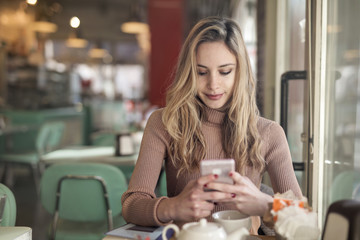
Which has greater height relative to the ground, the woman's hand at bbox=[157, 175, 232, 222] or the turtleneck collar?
the turtleneck collar

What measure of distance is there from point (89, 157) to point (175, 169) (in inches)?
68.3

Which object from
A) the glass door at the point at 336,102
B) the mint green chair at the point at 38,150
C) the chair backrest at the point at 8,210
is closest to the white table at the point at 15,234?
the chair backrest at the point at 8,210

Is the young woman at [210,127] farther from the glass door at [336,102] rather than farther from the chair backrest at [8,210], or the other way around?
the chair backrest at [8,210]

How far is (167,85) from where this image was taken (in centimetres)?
188

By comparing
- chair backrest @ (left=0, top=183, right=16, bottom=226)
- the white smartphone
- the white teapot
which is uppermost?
the white smartphone

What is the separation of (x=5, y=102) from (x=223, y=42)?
9.21 metres

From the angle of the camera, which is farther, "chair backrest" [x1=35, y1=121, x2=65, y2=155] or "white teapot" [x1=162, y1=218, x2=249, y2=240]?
"chair backrest" [x1=35, y1=121, x2=65, y2=155]

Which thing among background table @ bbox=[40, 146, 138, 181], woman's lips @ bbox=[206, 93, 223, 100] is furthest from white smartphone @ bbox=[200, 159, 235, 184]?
background table @ bbox=[40, 146, 138, 181]

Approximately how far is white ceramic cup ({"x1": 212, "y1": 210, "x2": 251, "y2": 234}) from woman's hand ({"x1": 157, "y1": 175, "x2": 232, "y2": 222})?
57 mm

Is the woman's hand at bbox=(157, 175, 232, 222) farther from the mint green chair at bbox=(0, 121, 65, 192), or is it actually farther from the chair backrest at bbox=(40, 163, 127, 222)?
the mint green chair at bbox=(0, 121, 65, 192)

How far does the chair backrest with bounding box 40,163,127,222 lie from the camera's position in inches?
90.4

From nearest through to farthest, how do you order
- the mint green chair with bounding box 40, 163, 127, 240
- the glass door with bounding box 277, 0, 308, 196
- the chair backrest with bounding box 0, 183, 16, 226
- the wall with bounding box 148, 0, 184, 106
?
the chair backrest with bounding box 0, 183, 16, 226 < the glass door with bounding box 277, 0, 308, 196 < the mint green chair with bounding box 40, 163, 127, 240 < the wall with bounding box 148, 0, 184, 106

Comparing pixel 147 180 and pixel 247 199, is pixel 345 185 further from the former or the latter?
pixel 147 180

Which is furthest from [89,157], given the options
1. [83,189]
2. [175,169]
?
[175,169]
